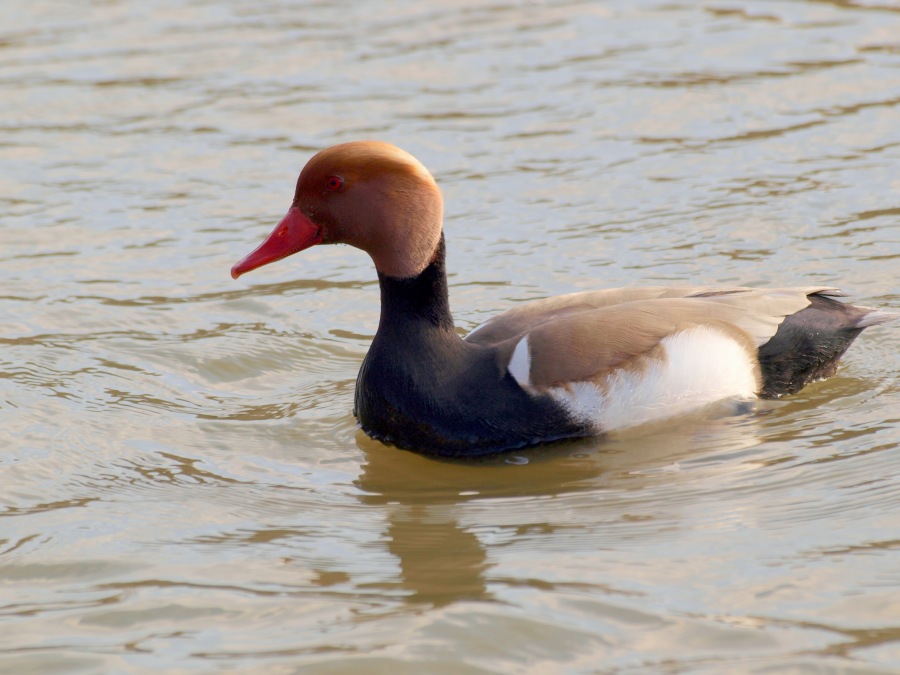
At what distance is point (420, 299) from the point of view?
576 centimetres

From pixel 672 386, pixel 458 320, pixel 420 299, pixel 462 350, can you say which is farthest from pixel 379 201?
pixel 458 320

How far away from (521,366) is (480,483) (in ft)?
1.72

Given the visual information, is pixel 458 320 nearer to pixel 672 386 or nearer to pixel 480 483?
pixel 672 386

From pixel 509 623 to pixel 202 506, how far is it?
1580 millimetres

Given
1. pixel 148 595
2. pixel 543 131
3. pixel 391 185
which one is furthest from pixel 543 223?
pixel 148 595

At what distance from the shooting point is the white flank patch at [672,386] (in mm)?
5719

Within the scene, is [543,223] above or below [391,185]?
below

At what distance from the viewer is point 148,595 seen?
456cm

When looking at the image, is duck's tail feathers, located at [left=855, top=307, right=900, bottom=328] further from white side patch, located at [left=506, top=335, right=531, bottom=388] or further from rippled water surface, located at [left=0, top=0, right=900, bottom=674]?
white side patch, located at [left=506, top=335, right=531, bottom=388]

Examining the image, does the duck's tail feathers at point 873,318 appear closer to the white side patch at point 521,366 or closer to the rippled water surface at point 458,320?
the rippled water surface at point 458,320

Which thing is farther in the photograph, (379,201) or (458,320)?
(458,320)

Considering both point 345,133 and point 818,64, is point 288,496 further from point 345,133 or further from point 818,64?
point 818,64

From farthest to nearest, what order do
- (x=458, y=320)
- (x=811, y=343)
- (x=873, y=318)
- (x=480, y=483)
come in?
(x=458, y=320), (x=873, y=318), (x=811, y=343), (x=480, y=483)

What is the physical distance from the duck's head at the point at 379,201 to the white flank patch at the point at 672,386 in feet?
2.71
